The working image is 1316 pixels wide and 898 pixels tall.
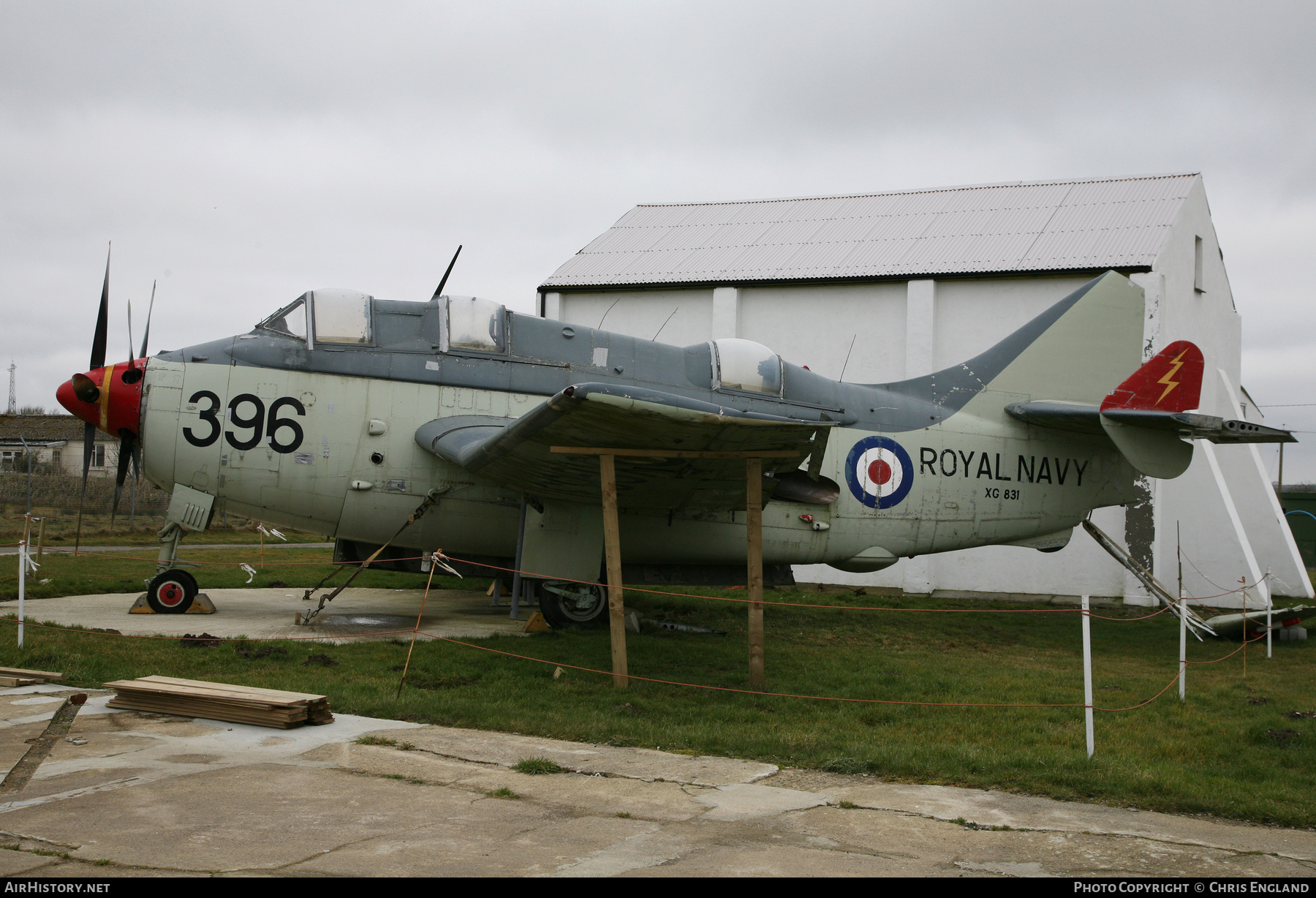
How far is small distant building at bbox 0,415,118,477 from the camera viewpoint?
131 ft

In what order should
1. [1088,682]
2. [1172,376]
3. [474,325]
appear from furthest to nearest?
[1172,376]
[474,325]
[1088,682]

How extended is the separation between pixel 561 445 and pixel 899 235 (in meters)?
14.8

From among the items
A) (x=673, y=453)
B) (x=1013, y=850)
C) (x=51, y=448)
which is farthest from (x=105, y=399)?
(x=51, y=448)

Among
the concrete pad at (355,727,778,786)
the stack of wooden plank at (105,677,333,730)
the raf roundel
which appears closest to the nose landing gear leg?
the stack of wooden plank at (105,677,333,730)

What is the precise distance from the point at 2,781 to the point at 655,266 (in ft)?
59.9

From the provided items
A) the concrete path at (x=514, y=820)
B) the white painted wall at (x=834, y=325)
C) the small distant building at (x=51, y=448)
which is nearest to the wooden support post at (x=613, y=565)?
the concrete path at (x=514, y=820)

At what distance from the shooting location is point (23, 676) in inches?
287

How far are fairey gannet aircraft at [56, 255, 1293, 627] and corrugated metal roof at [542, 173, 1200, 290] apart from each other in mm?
6499

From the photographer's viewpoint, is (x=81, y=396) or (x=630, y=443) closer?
(x=630, y=443)

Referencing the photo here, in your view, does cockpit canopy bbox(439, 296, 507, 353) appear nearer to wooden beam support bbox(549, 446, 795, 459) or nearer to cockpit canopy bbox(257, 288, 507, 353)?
cockpit canopy bbox(257, 288, 507, 353)

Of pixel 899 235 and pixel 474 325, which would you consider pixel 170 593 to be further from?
pixel 899 235

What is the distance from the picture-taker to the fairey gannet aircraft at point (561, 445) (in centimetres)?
1031

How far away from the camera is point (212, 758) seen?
17.9ft

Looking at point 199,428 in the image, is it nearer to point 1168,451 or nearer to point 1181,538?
point 1168,451
